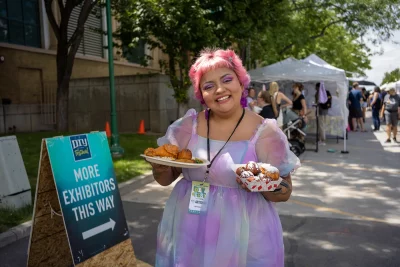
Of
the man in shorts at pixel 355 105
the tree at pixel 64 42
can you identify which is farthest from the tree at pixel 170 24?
the man in shorts at pixel 355 105

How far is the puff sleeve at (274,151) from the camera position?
2.17 metres

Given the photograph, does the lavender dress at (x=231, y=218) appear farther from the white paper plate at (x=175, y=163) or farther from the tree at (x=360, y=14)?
the tree at (x=360, y=14)

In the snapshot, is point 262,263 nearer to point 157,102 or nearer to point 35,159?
point 35,159

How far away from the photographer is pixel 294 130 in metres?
10.7

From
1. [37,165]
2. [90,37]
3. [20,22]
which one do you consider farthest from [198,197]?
[90,37]

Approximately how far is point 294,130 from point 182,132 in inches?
345

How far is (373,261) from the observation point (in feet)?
12.7

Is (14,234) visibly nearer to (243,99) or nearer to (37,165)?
(243,99)

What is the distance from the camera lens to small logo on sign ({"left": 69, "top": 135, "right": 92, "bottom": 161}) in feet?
10.9

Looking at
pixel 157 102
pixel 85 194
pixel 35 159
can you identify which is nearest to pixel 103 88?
pixel 157 102

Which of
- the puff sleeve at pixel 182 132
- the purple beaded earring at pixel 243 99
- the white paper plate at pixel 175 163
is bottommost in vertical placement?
the white paper plate at pixel 175 163

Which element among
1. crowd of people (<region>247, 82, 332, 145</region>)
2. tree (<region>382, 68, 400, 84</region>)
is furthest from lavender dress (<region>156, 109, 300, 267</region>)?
tree (<region>382, 68, 400, 84</region>)

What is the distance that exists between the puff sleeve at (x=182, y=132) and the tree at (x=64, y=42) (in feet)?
34.2

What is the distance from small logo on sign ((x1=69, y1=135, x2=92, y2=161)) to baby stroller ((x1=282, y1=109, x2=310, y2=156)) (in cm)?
752
